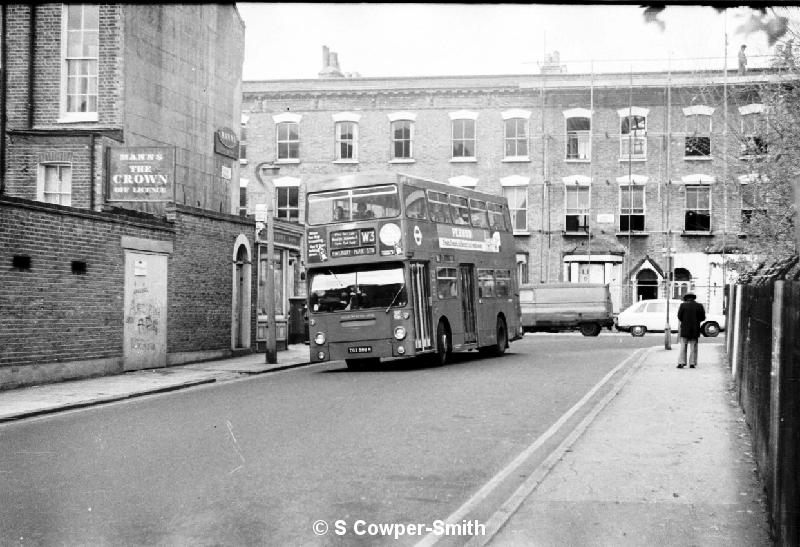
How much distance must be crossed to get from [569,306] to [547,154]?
8.74 m

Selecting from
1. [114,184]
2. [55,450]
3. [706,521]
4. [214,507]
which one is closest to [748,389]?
[706,521]

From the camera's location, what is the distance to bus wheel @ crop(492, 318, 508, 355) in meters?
28.8

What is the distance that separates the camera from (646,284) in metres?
49.2

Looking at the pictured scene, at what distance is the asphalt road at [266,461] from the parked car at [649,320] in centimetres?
2692

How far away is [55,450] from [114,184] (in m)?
13.3

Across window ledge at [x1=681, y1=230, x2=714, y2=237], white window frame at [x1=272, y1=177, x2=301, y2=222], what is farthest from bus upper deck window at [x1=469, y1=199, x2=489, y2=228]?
white window frame at [x1=272, y1=177, x2=301, y2=222]

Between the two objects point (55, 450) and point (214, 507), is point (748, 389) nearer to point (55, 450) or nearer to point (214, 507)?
point (214, 507)

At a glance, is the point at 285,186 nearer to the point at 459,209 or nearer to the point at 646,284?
the point at 646,284

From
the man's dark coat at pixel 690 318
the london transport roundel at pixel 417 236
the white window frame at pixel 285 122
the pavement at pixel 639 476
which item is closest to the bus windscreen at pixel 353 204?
the london transport roundel at pixel 417 236

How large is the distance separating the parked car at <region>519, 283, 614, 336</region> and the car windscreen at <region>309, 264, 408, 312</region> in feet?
77.1

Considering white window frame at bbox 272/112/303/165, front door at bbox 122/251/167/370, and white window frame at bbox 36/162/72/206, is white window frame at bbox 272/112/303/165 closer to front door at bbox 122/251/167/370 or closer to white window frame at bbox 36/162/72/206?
white window frame at bbox 36/162/72/206

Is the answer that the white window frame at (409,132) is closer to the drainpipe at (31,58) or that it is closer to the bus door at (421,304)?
the drainpipe at (31,58)

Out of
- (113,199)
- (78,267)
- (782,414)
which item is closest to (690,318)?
(78,267)

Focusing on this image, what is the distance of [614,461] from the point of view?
33.1 feet
